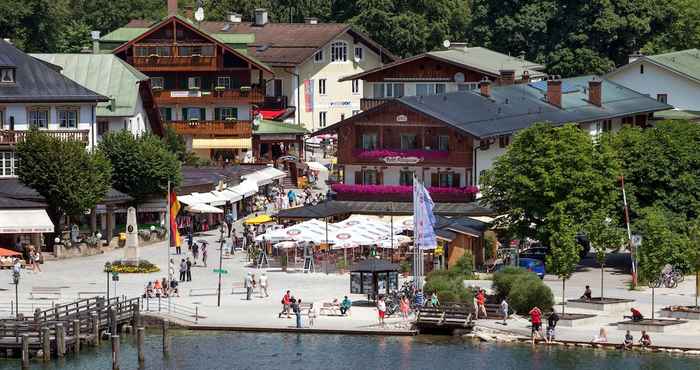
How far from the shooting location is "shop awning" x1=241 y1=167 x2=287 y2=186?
148038 mm

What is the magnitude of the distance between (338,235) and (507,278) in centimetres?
1579

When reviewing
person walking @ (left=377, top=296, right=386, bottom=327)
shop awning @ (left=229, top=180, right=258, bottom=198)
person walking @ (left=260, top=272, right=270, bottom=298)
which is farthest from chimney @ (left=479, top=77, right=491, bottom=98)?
person walking @ (left=377, top=296, right=386, bottom=327)

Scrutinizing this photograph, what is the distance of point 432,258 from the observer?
116m

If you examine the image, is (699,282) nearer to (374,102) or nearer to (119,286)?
(119,286)

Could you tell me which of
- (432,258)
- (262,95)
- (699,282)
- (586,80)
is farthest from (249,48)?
(699,282)

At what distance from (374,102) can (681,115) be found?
21810 millimetres

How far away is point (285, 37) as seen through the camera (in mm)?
187500

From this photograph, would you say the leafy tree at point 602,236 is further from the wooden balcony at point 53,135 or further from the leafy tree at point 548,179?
the wooden balcony at point 53,135

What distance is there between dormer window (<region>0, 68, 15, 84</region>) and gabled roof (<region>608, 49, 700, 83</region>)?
50802 mm

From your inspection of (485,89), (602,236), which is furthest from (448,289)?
(485,89)

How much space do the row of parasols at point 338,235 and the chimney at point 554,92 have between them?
76.9 ft

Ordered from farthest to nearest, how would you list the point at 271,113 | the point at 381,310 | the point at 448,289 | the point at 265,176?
1. the point at 271,113
2. the point at 265,176
3. the point at 448,289
4. the point at 381,310

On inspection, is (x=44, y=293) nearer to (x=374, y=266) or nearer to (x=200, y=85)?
(x=374, y=266)

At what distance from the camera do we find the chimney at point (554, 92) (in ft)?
463
